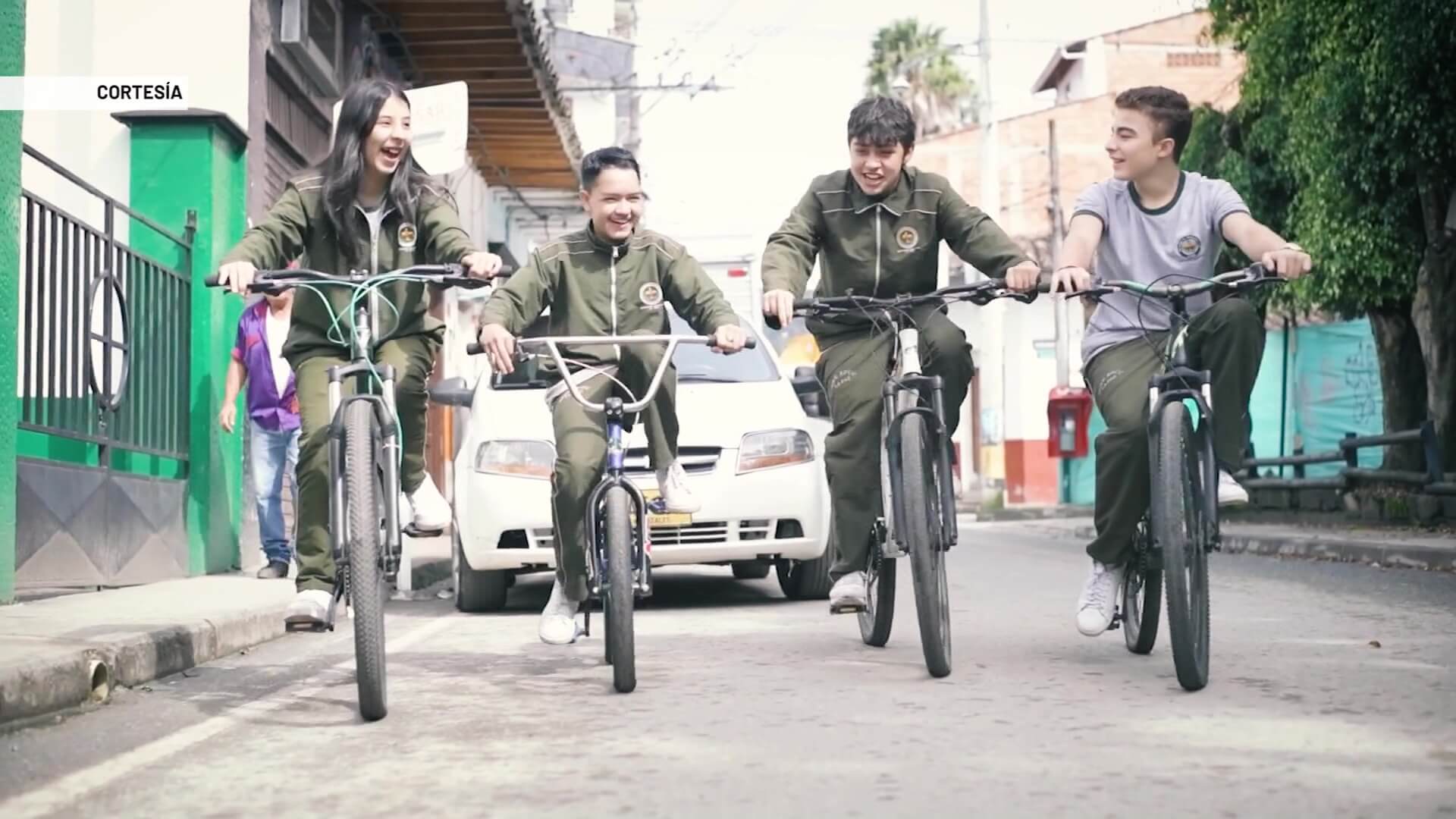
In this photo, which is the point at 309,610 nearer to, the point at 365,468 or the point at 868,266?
the point at 365,468

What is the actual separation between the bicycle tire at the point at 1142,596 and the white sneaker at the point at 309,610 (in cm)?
259

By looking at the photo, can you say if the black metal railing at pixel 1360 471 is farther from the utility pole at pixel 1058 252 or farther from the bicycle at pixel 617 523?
the utility pole at pixel 1058 252

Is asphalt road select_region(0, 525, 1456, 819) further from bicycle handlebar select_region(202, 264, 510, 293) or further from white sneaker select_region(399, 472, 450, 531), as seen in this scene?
bicycle handlebar select_region(202, 264, 510, 293)

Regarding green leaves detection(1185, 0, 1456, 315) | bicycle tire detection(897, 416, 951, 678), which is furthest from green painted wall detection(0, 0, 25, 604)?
green leaves detection(1185, 0, 1456, 315)

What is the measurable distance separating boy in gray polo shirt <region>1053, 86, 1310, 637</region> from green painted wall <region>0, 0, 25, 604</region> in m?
4.69

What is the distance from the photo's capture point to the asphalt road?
Result: 421 cm

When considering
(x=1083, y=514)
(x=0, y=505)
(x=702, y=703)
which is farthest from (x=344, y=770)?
(x=1083, y=514)

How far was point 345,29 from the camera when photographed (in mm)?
16703

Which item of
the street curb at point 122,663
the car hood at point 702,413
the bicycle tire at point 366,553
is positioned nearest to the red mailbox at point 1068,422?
the car hood at point 702,413

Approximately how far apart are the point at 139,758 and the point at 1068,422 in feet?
87.2

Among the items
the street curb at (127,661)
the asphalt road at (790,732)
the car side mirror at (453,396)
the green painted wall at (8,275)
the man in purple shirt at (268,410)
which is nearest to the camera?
→ the asphalt road at (790,732)

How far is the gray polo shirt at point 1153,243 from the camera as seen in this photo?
6422 millimetres

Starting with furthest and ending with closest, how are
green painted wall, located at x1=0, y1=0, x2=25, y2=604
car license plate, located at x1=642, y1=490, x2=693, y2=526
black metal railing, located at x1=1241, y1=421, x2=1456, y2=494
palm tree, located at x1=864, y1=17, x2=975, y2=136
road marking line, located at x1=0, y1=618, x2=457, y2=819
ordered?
palm tree, located at x1=864, y1=17, x2=975, y2=136
black metal railing, located at x1=1241, y1=421, x2=1456, y2=494
car license plate, located at x1=642, y1=490, x2=693, y2=526
green painted wall, located at x1=0, y1=0, x2=25, y2=604
road marking line, located at x1=0, y1=618, x2=457, y2=819

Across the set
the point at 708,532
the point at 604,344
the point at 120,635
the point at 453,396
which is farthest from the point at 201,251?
the point at 604,344
